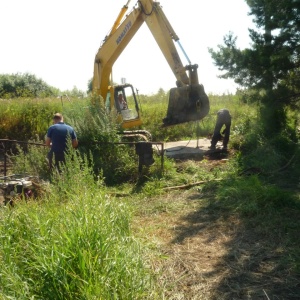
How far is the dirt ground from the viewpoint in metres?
4.43

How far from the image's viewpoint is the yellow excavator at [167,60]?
12.8 metres

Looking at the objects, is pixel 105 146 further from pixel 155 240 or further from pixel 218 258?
pixel 218 258

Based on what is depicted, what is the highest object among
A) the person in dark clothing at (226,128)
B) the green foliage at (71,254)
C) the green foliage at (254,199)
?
the person in dark clothing at (226,128)

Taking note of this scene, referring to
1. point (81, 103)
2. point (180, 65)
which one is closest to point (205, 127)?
point (180, 65)

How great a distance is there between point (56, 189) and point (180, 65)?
7695mm

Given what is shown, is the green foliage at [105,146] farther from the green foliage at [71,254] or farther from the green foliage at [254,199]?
the green foliage at [71,254]

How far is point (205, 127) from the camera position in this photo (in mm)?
18500

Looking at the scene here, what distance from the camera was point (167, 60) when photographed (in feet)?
43.1

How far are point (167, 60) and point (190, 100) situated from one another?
1487mm

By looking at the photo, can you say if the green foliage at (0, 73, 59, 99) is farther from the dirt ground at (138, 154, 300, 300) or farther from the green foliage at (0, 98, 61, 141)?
the dirt ground at (138, 154, 300, 300)

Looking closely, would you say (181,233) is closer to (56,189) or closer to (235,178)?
(56,189)

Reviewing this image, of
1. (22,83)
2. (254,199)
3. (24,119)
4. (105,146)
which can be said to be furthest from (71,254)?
(22,83)

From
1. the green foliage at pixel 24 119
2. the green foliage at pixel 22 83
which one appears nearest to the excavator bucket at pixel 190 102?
the green foliage at pixel 24 119

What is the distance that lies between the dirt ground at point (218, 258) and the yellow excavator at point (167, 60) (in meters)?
5.78
